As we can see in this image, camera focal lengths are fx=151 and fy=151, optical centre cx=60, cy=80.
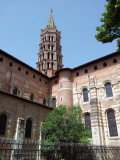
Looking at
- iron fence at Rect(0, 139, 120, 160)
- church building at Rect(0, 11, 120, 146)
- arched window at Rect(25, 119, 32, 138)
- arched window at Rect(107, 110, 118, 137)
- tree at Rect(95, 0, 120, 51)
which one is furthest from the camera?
arched window at Rect(107, 110, 118, 137)

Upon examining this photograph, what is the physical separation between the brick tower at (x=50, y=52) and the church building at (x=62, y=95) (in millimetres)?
11614

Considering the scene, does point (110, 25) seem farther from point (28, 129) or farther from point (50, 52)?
point (50, 52)

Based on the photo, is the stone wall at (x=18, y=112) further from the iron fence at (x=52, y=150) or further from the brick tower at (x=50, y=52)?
the brick tower at (x=50, y=52)

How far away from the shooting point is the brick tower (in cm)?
3982

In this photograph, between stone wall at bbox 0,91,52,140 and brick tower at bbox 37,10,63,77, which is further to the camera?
brick tower at bbox 37,10,63,77

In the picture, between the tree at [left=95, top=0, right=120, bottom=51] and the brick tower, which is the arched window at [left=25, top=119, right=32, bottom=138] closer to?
the tree at [left=95, top=0, right=120, bottom=51]

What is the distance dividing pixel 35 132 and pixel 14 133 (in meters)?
3.04

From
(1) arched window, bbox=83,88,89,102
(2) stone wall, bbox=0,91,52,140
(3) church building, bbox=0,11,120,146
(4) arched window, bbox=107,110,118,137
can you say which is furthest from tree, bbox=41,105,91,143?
(1) arched window, bbox=83,88,89,102

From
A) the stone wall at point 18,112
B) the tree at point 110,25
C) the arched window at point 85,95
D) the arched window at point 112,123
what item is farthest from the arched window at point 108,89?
the tree at point 110,25

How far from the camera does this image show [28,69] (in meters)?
25.1

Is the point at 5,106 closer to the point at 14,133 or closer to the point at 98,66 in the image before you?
the point at 14,133

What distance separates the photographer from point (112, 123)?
1923 centimetres

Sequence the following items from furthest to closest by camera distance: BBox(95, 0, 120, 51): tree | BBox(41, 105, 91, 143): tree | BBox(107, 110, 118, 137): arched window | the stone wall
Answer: BBox(107, 110, 118, 137): arched window, the stone wall, BBox(41, 105, 91, 143): tree, BBox(95, 0, 120, 51): tree

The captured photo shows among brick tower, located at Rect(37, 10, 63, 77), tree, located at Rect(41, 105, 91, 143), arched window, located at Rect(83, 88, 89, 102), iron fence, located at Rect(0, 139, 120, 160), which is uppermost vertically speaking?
brick tower, located at Rect(37, 10, 63, 77)
